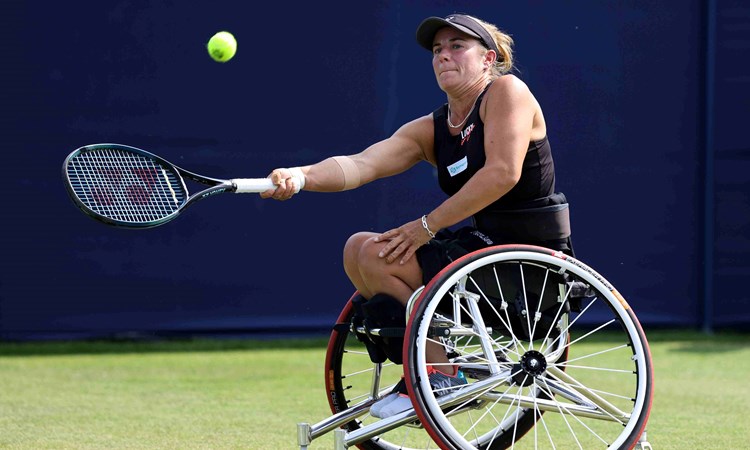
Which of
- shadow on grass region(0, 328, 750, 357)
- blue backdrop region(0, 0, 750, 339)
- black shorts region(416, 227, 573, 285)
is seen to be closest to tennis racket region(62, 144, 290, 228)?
black shorts region(416, 227, 573, 285)

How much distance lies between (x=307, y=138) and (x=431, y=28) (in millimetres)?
2816

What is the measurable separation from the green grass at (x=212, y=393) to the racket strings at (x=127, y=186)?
2.86 ft

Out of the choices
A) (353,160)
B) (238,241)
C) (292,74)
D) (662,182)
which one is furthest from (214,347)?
(353,160)

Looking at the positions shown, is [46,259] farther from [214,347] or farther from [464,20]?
[464,20]

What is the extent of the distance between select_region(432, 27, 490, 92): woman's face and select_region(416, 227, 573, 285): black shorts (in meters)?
0.40

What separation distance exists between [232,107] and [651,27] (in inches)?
85.2

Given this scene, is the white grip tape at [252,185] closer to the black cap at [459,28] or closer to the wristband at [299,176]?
the wristband at [299,176]

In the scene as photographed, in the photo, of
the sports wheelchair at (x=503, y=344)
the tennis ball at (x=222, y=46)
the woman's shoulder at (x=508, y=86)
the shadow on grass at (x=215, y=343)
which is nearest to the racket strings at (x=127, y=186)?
the sports wheelchair at (x=503, y=344)

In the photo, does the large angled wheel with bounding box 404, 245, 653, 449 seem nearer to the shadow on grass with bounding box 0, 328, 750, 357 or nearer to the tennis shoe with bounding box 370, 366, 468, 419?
the tennis shoe with bounding box 370, 366, 468, 419

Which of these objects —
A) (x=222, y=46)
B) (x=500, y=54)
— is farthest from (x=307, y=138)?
(x=500, y=54)

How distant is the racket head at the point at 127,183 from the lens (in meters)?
3.10

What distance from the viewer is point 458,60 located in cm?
332

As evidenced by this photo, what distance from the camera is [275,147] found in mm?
6090

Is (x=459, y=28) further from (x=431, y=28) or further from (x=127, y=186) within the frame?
(x=127, y=186)
